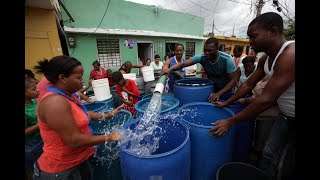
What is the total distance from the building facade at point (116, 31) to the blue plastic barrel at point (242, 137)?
6.90m

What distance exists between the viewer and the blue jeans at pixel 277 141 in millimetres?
1713

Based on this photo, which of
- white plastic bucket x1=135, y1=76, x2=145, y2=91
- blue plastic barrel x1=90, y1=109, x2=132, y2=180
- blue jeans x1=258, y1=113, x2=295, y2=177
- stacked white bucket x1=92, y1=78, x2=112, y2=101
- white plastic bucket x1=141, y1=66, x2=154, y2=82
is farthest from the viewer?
white plastic bucket x1=135, y1=76, x2=145, y2=91

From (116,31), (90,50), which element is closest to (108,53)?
(90,50)

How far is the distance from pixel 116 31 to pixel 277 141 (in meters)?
8.08

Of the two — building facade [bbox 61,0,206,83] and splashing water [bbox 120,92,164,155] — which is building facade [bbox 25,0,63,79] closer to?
building facade [bbox 61,0,206,83]

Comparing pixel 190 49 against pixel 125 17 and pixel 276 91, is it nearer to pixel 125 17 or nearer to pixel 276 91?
pixel 125 17

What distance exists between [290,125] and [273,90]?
0.52m

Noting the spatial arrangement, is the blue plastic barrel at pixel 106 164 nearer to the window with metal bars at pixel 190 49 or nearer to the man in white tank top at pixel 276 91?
the man in white tank top at pixel 276 91

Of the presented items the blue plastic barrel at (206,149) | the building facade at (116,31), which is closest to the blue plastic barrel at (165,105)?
the blue plastic barrel at (206,149)

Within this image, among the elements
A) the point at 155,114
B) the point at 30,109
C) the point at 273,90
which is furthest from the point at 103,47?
the point at 273,90

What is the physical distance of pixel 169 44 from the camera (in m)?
11.5

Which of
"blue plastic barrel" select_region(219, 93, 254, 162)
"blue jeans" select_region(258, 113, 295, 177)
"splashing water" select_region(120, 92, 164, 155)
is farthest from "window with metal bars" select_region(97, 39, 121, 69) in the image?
"blue jeans" select_region(258, 113, 295, 177)

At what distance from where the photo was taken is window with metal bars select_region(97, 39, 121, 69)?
817 cm
